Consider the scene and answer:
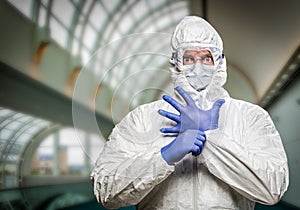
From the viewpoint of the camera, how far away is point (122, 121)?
112cm

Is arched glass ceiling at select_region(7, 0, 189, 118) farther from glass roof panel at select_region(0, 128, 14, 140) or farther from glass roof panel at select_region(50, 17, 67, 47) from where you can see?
glass roof panel at select_region(0, 128, 14, 140)

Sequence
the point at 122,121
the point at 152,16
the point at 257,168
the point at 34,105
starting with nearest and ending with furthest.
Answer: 1. the point at 257,168
2. the point at 122,121
3. the point at 152,16
4. the point at 34,105

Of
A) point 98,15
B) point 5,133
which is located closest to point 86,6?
point 98,15

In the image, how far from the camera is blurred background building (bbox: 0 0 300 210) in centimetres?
213

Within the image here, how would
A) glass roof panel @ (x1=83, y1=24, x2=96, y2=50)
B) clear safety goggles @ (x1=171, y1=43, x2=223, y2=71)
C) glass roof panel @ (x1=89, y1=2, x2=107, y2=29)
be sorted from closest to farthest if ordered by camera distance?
clear safety goggles @ (x1=171, y1=43, x2=223, y2=71) < glass roof panel @ (x1=89, y1=2, x2=107, y2=29) < glass roof panel @ (x1=83, y1=24, x2=96, y2=50)

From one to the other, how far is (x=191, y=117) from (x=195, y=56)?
19 cm

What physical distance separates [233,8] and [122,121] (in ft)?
4.93

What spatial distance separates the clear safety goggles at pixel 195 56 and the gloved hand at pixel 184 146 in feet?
0.63

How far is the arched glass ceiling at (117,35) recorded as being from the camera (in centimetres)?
116

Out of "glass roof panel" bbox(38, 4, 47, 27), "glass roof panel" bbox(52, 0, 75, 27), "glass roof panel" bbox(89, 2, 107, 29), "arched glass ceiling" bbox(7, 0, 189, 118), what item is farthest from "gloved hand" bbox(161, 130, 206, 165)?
"glass roof panel" bbox(38, 4, 47, 27)

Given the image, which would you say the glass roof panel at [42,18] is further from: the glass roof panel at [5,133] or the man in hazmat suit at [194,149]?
the man in hazmat suit at [194,149]

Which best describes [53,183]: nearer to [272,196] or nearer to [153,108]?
[153,108]

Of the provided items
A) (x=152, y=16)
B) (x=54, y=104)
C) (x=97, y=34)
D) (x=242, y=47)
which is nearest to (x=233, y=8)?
(x=242, y=47)

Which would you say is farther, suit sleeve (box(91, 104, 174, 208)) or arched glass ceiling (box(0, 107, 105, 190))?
arched glass ceiling (box(0, 107, 105, 190))
